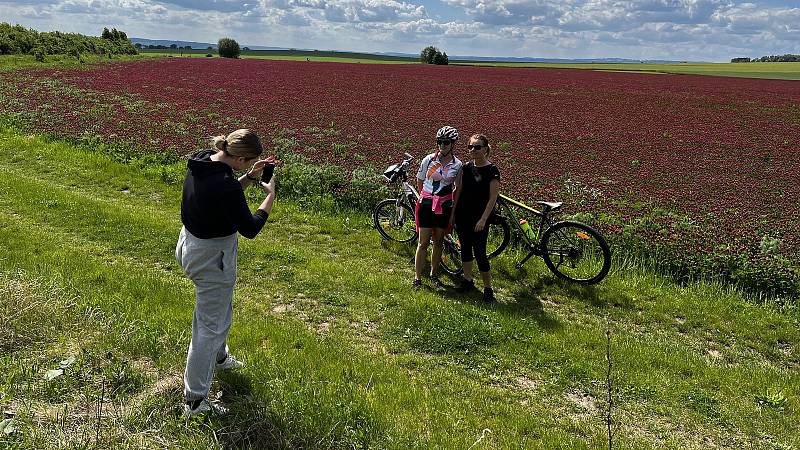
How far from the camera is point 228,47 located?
103000mm

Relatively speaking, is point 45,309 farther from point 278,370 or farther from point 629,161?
point 629,161

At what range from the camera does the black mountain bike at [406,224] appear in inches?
336

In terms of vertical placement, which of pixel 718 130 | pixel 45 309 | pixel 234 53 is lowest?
pixel 45 309

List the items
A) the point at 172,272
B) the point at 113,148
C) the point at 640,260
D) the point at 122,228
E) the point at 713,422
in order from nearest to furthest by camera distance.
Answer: the point at 713,422 → the point at 172,272 → the point at 640,260 → the point at 122,228 → the point at 113,148

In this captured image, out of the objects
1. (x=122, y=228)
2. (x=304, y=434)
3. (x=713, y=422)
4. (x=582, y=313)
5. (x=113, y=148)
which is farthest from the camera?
(x=113, y=148)

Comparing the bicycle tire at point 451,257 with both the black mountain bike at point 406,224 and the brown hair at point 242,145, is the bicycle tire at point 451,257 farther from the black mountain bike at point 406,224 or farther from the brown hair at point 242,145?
the brown hair at point 242,145

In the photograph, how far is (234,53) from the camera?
105312 millimetres

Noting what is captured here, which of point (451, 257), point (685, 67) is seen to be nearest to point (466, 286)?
point (451, 257)

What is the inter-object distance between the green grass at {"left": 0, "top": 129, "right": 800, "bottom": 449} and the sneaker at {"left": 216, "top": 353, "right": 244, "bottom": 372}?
0.17 metres

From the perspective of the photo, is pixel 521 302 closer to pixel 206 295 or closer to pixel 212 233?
pixel 206 295

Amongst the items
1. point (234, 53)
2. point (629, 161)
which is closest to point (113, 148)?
point (629, 161)

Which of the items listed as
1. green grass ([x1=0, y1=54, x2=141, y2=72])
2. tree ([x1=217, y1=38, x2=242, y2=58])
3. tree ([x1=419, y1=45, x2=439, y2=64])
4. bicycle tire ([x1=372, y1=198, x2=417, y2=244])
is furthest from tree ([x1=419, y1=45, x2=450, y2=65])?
bicycle tire ([x1=372, y1=198, x2=417, y2=244])

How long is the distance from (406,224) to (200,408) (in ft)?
19.2

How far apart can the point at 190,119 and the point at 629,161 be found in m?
16.7
